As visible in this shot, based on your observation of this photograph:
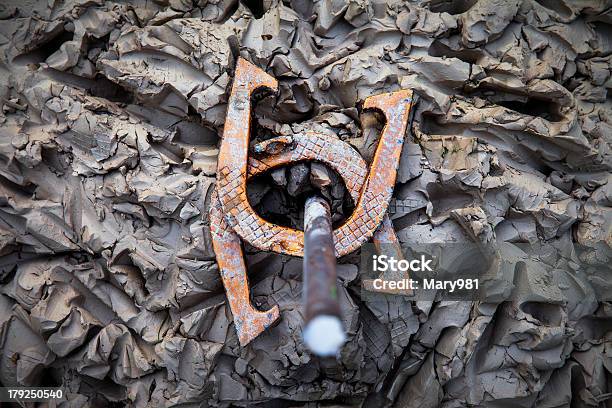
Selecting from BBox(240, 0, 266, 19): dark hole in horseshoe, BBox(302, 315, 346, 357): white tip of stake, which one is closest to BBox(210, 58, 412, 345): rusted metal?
BBox(240, 0, 266, 19): dark hole in horseshoe

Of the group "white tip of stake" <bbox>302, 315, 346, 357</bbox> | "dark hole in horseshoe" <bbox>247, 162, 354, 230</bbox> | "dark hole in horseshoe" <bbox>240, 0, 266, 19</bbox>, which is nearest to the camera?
"white tip of stake" <bbox>302, 315, 346, 357</bbox>

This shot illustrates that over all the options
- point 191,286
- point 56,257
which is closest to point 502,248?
point 191,286

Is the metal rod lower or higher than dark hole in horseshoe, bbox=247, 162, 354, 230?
higher

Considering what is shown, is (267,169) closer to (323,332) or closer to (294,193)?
(294,193)

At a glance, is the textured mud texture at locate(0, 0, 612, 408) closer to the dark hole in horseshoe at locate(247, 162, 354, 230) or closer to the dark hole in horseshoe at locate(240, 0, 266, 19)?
the dark hole in horseshoe at locate(247, 162, 354, 230)

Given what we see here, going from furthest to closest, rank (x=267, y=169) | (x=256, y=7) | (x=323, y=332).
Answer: (x=256, y=7), (x=267, y=169), (x=323, y=332)

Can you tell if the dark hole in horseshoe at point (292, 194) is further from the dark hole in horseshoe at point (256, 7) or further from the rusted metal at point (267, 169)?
the dark hole in horseshoe at point (256, 7)

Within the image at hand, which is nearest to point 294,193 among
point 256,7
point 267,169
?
point 267,169
